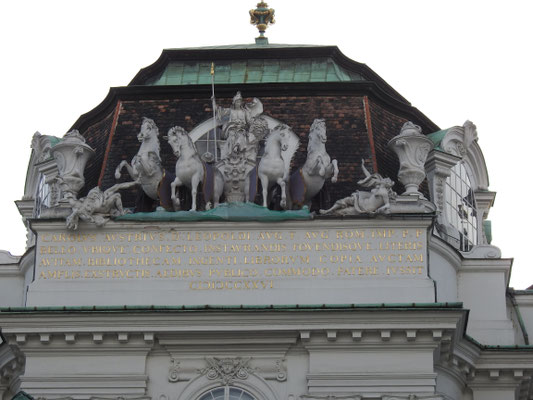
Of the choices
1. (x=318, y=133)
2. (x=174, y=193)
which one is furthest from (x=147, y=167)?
(x=318, y=133)

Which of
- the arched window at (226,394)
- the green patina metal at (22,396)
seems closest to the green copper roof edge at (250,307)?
the arched window at (226,394)

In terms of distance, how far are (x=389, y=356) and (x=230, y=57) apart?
11.4 metres

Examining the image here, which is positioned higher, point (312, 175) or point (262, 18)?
point (262, 18)

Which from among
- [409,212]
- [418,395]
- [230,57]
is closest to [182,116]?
[230,57]

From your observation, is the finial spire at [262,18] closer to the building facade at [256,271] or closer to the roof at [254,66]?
the roof at [254,66]

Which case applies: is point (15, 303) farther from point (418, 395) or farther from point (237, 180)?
point (418, 395)

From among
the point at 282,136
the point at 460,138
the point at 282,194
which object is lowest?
the point at 282,194

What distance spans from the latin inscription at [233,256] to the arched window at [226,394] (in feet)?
7.48

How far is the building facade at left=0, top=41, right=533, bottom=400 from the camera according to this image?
130ft

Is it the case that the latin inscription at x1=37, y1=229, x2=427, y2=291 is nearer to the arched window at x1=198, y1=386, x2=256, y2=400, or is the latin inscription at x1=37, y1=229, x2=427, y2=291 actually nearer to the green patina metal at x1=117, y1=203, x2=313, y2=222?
the green patina metal at x1=117, y1=203, x2=313, y2=222

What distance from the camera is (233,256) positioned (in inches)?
1607

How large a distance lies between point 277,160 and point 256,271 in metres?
2.85

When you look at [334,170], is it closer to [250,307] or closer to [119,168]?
[250,307]

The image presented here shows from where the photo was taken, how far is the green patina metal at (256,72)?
154 ft
